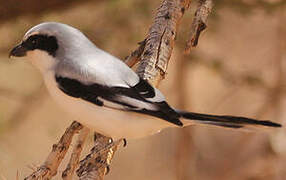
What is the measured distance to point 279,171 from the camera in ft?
13.6

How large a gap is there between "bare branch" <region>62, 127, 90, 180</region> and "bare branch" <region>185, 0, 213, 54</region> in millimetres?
451

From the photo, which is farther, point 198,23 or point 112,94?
point 198,23

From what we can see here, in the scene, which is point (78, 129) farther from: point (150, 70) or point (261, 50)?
point (261, 50)

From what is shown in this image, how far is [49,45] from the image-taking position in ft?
6.16

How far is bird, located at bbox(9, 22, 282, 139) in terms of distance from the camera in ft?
5.76

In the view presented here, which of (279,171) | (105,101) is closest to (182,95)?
(279,171)

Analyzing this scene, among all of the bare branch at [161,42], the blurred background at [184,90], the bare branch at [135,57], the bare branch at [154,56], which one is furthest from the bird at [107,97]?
the blurred background at [184,90]

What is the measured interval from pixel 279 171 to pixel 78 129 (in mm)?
2541

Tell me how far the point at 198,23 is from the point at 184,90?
1.75 m

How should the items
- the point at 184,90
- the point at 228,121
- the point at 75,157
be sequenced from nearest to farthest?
the point at 228,121, the point at 75,157, the point at 184,90

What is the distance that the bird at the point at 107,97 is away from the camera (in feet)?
5.76

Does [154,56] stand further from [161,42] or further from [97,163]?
[97,163]

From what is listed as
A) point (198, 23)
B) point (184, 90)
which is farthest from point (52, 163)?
point (184, 90)

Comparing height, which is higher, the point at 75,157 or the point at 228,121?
the point at 228,121
